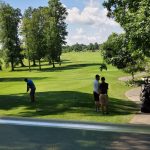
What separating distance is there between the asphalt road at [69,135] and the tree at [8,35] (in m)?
86.5

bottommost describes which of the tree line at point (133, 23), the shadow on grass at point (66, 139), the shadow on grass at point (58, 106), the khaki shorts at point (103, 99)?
the shadow on grass at point (58, 106)

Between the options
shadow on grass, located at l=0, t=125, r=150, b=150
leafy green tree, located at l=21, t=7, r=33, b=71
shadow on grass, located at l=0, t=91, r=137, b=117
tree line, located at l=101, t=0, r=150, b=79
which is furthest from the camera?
leafy green tree, located at l=21, t=7, r=33, b=71

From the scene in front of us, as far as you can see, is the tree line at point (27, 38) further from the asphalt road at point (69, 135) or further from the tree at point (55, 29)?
the asphalt road at point (69, 135)

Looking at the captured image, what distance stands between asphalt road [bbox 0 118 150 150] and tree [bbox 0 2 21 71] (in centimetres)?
8652

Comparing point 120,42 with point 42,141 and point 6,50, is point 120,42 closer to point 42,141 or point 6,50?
point 42,141

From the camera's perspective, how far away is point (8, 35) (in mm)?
89125

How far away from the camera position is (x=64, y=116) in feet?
63.1

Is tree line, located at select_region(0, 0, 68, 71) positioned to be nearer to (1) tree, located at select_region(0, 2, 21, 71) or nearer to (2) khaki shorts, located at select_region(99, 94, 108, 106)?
(1) tree, located at select_region(0, 2, 21, 71)

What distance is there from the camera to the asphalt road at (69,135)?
2.57 meters

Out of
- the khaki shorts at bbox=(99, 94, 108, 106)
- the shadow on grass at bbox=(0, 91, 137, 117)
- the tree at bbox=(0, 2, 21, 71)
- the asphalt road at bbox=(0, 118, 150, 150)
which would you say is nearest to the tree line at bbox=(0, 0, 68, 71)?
the tree at bbox=(0, 2, 21, 71)

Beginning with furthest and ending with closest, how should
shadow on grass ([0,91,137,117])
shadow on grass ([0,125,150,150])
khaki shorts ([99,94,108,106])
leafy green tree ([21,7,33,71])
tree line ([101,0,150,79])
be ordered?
leafy green tree ([21,7,33,71]) < shadow on grass ([0,91,137,117]) < khaki shorts ([99,94,108,106]) < tree line ([101,0,150,79]) < shadow on grass ([0,125,150,150])

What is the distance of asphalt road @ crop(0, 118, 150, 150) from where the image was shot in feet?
8.42

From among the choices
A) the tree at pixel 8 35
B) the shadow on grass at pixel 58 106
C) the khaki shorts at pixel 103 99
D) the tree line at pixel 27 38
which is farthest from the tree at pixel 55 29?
the khaki shorts at pixel 103 99

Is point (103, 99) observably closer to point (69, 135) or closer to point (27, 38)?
point (69, 135)
